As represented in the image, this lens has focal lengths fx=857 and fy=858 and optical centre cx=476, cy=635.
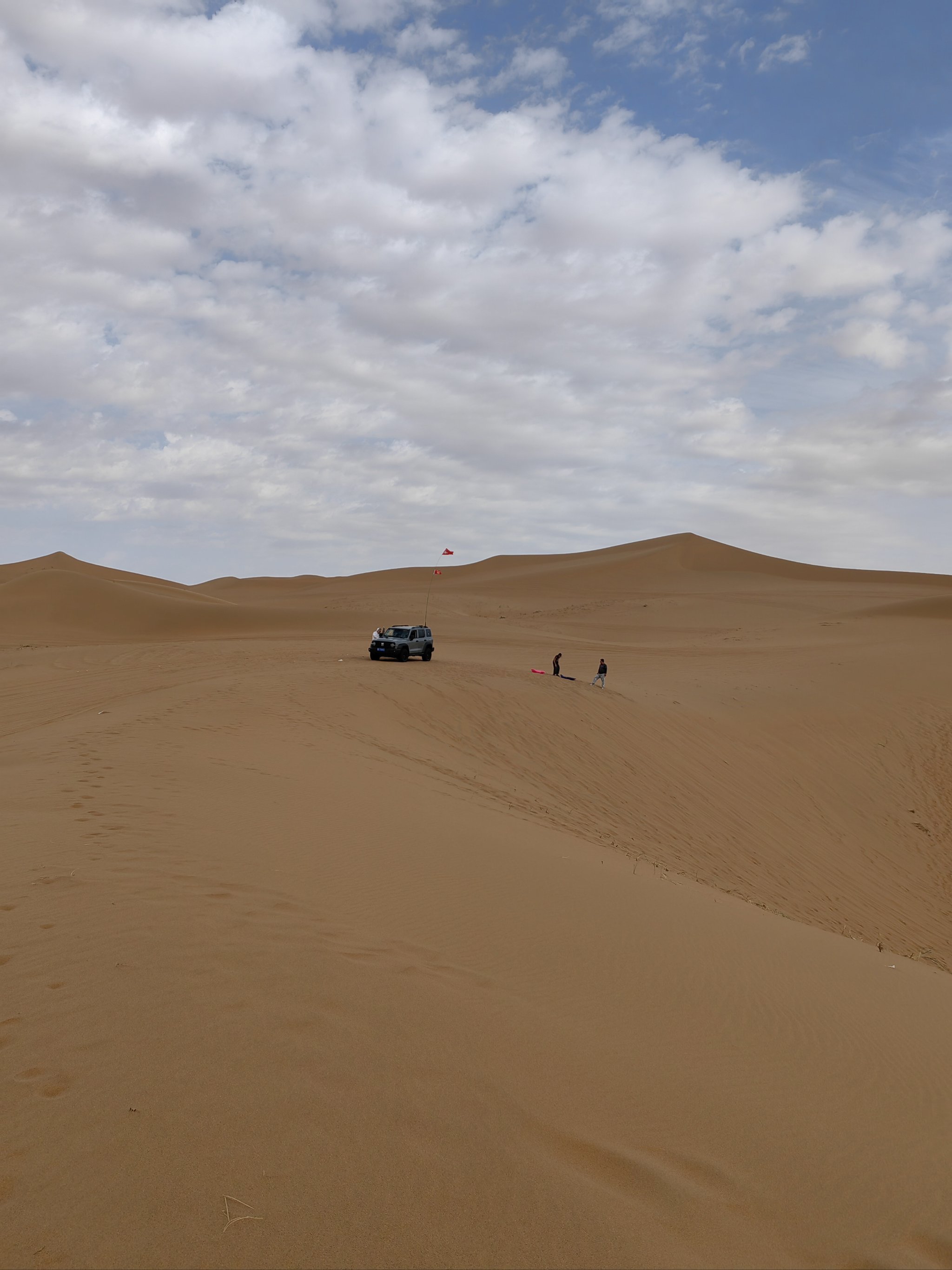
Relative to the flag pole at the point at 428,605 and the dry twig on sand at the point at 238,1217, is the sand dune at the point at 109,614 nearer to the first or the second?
the flag pole at the point at 428,605

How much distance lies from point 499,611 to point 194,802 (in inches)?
2021

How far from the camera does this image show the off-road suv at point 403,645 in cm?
2620

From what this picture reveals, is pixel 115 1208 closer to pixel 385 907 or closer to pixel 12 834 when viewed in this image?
pixel 385 907

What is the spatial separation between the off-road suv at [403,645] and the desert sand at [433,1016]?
32.4 feet

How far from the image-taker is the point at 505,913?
22.3 feet

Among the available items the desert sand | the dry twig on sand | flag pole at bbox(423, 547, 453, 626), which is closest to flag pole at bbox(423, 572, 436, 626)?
flag pole at bbox(423, 547, 453, 626)

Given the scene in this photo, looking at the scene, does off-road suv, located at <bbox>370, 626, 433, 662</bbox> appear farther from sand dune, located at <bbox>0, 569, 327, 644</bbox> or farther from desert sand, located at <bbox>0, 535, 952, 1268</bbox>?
sand dune, located at <bbox>0, 569, 327, 644</bbox>

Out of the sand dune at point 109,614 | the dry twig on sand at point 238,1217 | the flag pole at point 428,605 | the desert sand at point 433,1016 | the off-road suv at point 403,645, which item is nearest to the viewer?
the dry twig on sand at point 238,1217

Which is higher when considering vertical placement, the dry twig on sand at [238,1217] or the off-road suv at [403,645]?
the off-road suv at [403,645]

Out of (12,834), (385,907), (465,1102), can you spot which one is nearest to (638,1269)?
(465,1102)

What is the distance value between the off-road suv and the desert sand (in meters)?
9.88

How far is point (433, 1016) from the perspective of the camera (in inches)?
178

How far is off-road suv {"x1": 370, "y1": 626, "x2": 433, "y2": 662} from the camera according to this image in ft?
86.0

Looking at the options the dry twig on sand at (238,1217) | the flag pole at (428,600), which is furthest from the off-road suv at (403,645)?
the dry twig on sand at (238,1217)
